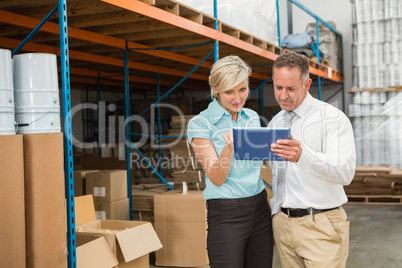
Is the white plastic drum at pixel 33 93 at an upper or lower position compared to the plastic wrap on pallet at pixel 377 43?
lower

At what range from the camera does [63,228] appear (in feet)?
8.94

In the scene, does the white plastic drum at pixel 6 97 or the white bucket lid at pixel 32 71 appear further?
the white bucket lid at pixel 32 71

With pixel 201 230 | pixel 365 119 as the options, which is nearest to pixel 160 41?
pixel 201 230

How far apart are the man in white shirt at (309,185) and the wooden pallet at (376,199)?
777 cm

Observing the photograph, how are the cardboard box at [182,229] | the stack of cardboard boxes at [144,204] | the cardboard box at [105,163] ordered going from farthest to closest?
the cardboard box at [105,163] < the stack of cardboard boxes at [144,204] < the cardboard box at [182,229]

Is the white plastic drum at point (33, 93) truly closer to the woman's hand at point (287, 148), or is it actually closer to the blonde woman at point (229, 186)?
the blonde woman at point (229, 186)

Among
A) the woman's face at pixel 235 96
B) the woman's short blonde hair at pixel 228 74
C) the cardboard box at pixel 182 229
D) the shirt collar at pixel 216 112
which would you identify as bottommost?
the cardboard box at pixel 182 229

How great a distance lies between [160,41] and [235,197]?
4.10 metres

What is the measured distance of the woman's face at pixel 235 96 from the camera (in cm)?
246

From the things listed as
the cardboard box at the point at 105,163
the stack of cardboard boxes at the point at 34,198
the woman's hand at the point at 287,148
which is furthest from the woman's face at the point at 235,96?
the cardboard box at the point at 105,163

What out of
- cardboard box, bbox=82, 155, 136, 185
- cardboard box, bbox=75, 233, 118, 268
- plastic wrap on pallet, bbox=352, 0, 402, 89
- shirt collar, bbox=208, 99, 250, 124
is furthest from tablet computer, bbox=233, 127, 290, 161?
plastic wrap on pallet, bbox=352, 0, 402, 89

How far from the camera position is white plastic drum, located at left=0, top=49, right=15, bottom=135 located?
8.46ft

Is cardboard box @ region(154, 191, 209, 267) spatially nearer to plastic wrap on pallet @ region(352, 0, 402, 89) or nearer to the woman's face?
the woman's face

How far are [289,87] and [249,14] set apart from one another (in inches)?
162
